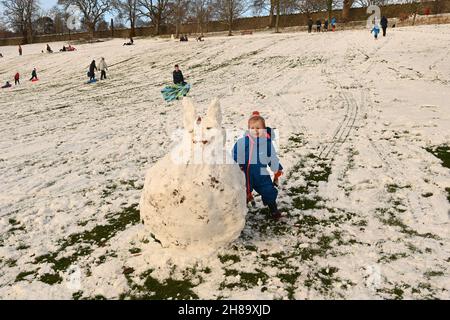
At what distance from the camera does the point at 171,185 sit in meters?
4.43

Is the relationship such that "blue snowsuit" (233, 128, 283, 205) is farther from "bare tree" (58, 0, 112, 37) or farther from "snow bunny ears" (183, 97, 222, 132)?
"bare tree" (58, 0, 112, 37)

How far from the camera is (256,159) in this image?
530cm

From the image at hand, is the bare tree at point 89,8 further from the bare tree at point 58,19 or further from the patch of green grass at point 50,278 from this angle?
the patch of green grass at point 50,278

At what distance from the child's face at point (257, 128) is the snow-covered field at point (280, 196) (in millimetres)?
1355

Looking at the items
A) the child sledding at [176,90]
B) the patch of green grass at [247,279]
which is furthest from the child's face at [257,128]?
the child sledding at [176,90]

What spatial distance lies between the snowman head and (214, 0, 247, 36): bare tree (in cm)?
4876

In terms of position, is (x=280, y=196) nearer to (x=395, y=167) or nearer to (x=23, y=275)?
(x=395, y=167)

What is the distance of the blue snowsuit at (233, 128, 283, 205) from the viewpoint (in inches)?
209

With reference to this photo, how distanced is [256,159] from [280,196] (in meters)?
1.60

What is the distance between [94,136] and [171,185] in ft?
26.1

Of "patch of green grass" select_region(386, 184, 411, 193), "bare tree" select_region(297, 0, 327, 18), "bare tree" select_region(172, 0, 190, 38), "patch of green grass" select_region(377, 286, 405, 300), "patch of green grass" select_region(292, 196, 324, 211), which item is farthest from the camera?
"bare tree" select_region(172, 0, 190, 38)

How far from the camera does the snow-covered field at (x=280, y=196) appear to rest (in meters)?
4.46

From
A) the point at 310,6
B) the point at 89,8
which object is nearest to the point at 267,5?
the point at 310,6

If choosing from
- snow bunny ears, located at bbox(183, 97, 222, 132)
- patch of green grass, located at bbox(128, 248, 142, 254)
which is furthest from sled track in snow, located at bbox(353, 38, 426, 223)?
patch of green grass, located at bbox(128, 248, 142, 254)
